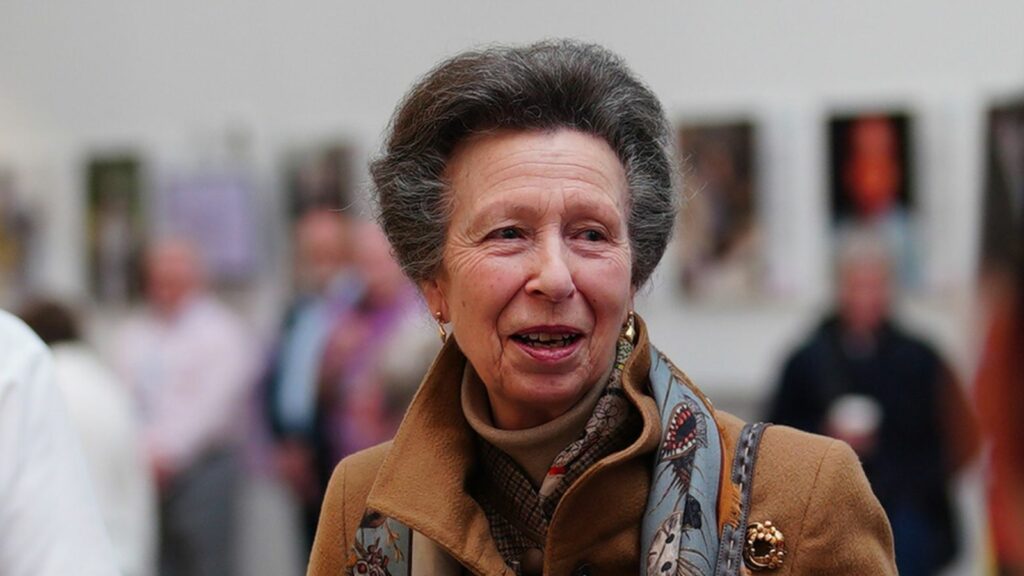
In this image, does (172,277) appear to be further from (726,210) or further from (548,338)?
(548,338)

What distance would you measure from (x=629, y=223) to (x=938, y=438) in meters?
4.85

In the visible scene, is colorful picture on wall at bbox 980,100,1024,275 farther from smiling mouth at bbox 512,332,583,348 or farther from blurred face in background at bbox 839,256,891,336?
Answer: smiling mouth at bbox 512,332,583,348

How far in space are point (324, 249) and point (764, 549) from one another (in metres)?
6.60

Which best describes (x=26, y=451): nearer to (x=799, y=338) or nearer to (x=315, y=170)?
(x=799, y=338)

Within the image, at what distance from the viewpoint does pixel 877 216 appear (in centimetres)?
873

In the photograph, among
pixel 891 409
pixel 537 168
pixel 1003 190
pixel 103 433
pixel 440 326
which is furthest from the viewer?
pixel 1003 190

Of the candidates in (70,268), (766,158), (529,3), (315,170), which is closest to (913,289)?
(766,158)

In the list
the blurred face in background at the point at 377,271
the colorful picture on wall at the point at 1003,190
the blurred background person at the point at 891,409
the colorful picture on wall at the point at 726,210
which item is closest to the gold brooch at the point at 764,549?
the blurred background person at the point at 891,409

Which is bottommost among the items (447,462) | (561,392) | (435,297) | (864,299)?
(864,299)

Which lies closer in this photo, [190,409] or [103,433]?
[103,433]

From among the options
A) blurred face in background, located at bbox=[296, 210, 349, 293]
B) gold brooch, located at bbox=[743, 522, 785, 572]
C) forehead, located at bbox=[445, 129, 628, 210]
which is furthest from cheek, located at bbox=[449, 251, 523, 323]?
blurred face in background, located at bbox=[296, 210, 349, 293]

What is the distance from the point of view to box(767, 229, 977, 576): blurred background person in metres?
7.64

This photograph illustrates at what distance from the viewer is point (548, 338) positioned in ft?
10.2

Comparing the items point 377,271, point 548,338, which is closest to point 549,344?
point 548,338
